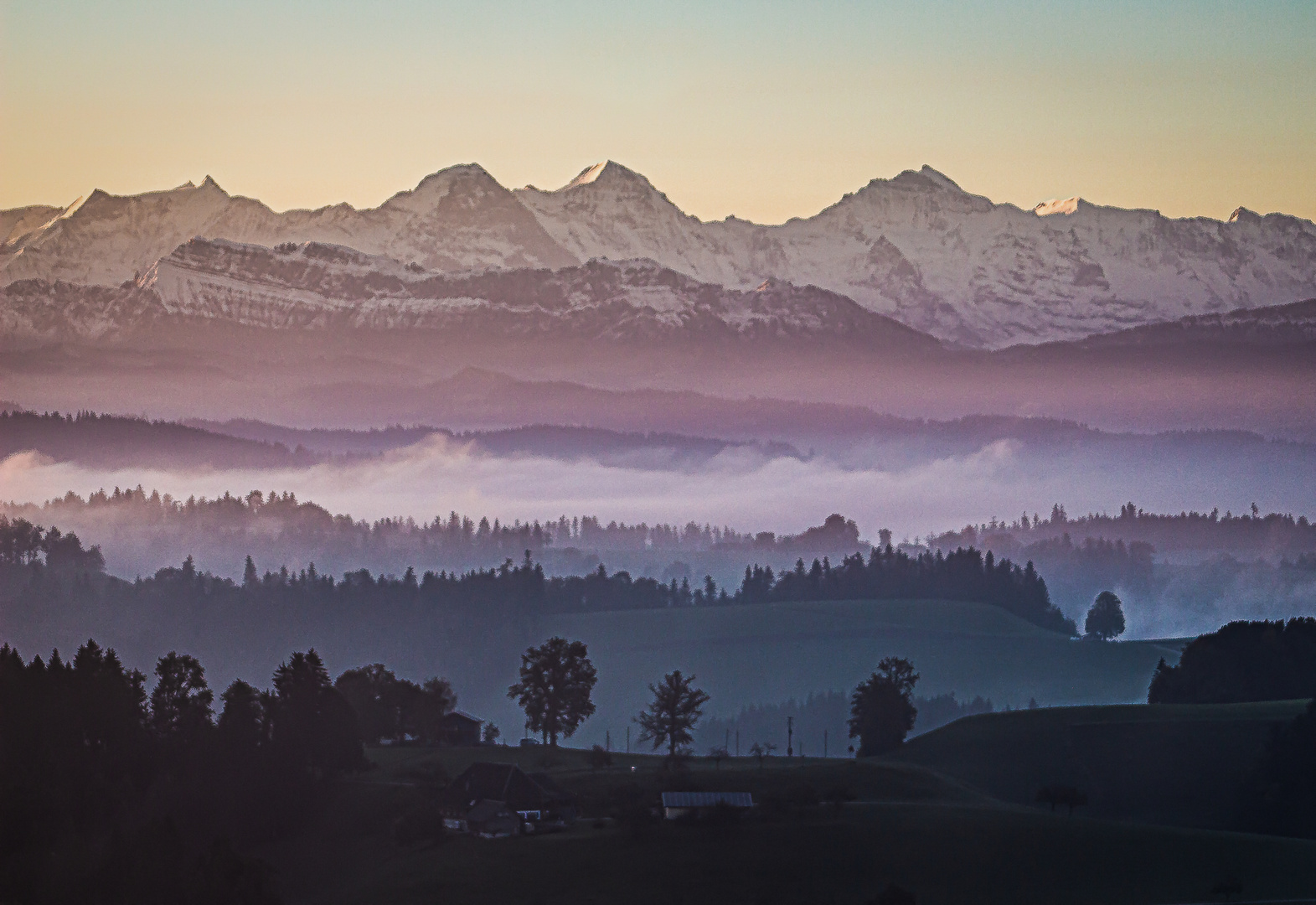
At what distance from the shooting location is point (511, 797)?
561ft

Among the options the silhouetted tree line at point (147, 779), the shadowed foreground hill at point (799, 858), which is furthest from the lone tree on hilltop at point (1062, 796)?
the silhouetted tree line at point (147, 779)

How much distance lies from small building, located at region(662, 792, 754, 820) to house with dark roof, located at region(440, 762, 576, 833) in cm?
913

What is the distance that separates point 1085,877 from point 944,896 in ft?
35.2

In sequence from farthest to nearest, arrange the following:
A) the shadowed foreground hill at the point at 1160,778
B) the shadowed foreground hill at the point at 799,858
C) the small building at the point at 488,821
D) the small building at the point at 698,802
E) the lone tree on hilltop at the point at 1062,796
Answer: the shadowed foreground hill at the point at 1160,778 → the lone tree on hilltop at the point at 1062,796 → the small building at the point at 488,821 → the small building at the point at 698,802 → the shadowed foreground hill at the point at 799,858

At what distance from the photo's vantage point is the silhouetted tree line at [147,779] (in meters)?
133

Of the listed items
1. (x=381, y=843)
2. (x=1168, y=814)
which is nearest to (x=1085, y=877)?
(x=1168, y=814)

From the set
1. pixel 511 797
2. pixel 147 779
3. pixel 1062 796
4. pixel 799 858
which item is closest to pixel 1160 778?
pixel 1062 796

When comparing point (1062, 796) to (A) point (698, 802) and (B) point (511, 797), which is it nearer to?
(A) point (698, 802)

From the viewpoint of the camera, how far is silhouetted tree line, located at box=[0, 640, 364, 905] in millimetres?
→ 133375

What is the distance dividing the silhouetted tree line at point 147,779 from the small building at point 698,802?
98.9ft

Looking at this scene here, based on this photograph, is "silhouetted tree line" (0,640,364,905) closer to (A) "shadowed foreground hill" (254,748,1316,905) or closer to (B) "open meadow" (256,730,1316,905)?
(B) "open meadow" (256,730,1316,905)

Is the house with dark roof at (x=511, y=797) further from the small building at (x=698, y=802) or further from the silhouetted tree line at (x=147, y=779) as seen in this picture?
the silhouetted tree line at (x=147, y=779)

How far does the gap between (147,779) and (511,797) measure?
32709mm

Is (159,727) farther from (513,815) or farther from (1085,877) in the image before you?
(1085,877)
